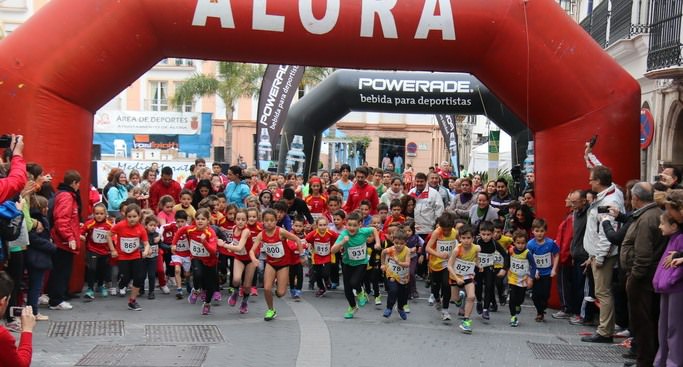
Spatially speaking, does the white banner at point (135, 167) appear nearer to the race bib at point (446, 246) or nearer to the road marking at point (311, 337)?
the road marking at point (311, 337)

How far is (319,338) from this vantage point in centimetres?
822

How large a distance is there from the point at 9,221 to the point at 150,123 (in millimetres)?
22927

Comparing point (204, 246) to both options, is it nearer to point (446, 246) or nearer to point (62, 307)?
point (62, 307)

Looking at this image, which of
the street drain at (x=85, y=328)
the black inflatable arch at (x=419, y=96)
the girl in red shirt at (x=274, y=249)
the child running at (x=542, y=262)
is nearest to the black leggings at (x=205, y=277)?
the girl in red shirt at (x=274, y=249)

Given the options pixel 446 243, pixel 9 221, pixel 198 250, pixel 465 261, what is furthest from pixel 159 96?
pixel 9 221

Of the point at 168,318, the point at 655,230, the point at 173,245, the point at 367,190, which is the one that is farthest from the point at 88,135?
the point at 655,230

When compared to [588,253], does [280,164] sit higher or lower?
higher

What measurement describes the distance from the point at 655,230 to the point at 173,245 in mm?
5771

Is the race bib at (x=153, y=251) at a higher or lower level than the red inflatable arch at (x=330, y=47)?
lower

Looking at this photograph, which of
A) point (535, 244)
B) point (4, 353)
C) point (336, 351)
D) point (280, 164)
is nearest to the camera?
point (4, 353)

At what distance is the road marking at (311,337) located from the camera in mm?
7223

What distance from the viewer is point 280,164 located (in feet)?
59.2

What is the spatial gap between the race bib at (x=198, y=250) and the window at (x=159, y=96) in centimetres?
4504

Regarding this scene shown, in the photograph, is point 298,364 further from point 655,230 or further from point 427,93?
point 427,93
